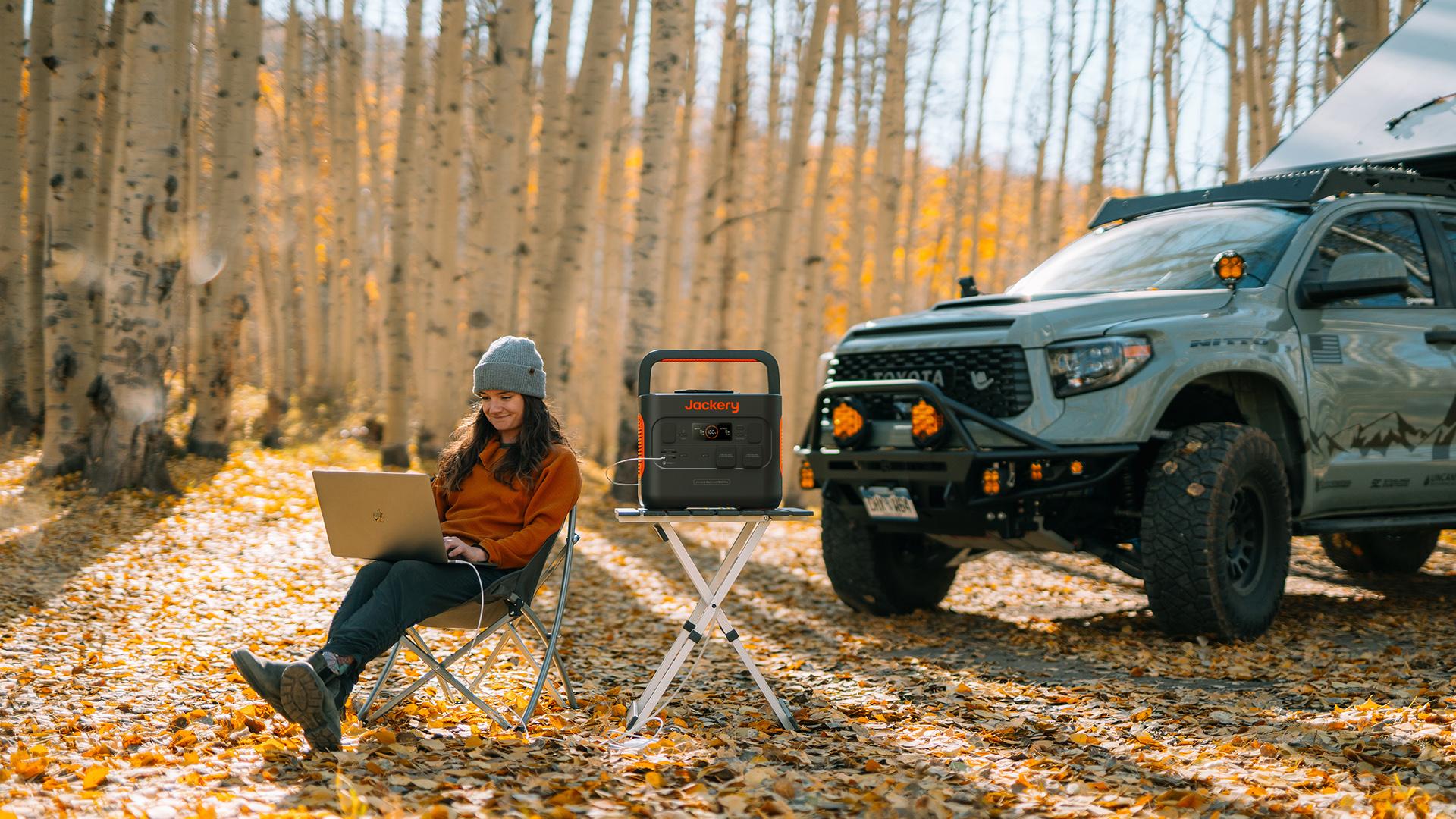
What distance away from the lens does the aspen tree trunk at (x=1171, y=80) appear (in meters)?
22.0

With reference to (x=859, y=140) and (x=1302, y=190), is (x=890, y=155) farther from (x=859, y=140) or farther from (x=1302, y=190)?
(x=1302, y=190)

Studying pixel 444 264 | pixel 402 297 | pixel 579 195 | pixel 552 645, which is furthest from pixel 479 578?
pixel 402 297

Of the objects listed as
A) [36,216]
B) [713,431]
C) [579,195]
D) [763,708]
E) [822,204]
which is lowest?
[763,708]

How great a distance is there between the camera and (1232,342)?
577 centimetres

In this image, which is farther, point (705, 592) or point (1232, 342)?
point (1232, 342)

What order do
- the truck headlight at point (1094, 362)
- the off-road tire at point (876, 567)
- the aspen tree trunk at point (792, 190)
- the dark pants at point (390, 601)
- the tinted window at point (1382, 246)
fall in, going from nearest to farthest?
the dark pants at point (390, 601), the truck headlight at point (1094, 362), the tinted window at point (1382, 246), the off-road tire at point (876, 567), the aspen tree trunk at point (792, 190)

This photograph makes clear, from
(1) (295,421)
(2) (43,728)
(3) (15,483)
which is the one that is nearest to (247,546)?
(3) (15,483)

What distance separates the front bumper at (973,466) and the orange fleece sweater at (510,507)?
195 cm

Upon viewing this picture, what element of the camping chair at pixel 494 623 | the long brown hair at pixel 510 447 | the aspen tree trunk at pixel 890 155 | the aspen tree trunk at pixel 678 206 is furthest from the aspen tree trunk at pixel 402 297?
the camping chair at pixel 494 623

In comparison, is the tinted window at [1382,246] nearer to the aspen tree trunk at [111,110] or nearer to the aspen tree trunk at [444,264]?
the aspen tree trunk at [444,264]

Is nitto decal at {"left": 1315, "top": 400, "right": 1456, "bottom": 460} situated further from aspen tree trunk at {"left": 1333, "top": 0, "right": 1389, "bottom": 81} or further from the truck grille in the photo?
aspen tree trunk at {"left": 1333, "top": 0, "right": 1389, "bottom": 81}

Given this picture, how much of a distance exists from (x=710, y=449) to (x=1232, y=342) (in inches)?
116

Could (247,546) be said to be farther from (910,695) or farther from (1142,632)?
(1142,632)

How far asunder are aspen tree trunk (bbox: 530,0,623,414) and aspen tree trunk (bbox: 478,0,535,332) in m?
1.18
